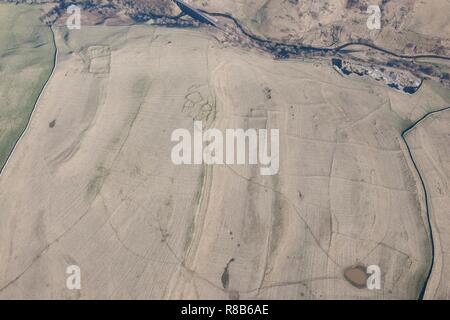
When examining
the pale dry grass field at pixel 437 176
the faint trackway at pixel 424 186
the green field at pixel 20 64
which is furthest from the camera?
the green field at pixel 20 64

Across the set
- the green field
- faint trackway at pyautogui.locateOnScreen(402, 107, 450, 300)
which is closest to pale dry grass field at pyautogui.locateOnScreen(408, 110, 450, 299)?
faint trackway at pyautogui.locateOnScreen(402, 107, 450, 300)

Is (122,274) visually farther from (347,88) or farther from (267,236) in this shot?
(347,88)

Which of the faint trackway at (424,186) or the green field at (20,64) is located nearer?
the faint trackway at (424,186)

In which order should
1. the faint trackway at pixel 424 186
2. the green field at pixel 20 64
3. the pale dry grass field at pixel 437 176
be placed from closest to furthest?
the faint trackway at pixel 424 186
the pale dry grass field at pixel 437 176
the green field at pixel 20 64

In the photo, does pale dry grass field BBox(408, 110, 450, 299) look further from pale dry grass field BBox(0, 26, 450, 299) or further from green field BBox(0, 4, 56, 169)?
green field BBox(0, 4, 56, 169)

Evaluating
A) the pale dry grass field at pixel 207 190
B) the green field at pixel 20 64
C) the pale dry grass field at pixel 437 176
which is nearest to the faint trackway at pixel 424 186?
the pale dry grass field at pixel 437 176

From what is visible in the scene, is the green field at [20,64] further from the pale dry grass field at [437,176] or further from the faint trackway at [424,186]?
the pale dry grass field at [437,176]
